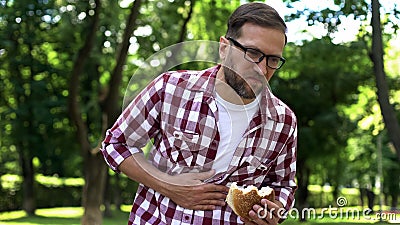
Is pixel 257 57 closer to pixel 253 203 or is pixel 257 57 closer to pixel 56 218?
pixel 253 203

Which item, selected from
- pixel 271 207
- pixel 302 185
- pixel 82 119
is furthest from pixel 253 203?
pixel 302 185

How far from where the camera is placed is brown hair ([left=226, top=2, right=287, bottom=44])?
1.94m

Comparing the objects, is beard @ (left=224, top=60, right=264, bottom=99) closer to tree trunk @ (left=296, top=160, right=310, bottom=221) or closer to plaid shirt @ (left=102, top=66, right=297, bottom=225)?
plaid shirt @ (left=102, top=66, right=297, bottom=225)

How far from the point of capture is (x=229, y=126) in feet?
6.63

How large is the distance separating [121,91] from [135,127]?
12.9m

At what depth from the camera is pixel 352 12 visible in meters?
5.66

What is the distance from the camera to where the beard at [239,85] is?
192 cm

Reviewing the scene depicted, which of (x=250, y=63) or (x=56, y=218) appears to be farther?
(x=56, y=218)

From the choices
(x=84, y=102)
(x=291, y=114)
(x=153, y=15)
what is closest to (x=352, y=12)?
(x=291, y=114)

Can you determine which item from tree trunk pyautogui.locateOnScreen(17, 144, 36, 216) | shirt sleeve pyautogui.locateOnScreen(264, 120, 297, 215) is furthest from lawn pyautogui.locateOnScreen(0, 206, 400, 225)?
shirt sleeve pyautogui.locateOnScreen(264, 120, 297, 215)

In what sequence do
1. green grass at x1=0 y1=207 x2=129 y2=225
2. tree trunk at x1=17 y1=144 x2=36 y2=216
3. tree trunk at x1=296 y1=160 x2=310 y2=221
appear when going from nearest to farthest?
tree trunk at x1=296 y1=160 x2=310 y2=221 < green grass at x1=0 y1=207 x2=129 y2=225 < tree trunk at x1=17 y1=144 x2=36 y2=216

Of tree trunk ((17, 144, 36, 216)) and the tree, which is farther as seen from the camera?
tree trunk ((17, 144, 36, 216))

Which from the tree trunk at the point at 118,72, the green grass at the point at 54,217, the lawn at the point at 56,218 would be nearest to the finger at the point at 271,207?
the tree trunk at the point at 118,72

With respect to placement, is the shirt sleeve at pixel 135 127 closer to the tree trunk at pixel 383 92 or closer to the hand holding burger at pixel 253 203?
the hand holding burger at pixel 253 203
